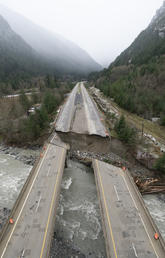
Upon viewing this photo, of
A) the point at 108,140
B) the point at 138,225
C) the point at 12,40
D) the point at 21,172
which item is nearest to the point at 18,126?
the point at 21,172

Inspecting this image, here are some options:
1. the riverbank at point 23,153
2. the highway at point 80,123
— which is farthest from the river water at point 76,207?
the highway at point 80,123

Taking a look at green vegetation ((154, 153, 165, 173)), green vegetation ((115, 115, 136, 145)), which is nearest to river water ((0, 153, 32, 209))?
green vegetation ((115, 115, 136, 145))

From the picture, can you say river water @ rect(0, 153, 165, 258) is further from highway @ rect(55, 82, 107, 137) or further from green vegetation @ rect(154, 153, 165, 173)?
highway @ rect(55, 82, 107, 137)

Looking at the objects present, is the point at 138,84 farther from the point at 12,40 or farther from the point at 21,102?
the point at 12,40

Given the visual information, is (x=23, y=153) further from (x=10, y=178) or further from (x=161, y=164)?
(x=161, y=164)

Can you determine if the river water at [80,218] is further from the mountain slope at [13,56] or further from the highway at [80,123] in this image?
the mountain slope at [13,56]

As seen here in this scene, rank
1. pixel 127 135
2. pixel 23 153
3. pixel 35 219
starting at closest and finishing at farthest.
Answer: pixel 35 219, pixel 127 135, pixel 23 153

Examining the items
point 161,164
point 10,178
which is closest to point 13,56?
point 10,178
